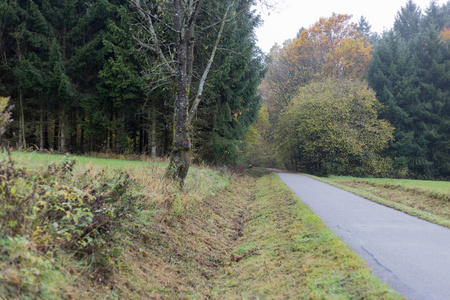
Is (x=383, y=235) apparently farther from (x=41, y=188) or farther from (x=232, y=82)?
(x=232, y=82)

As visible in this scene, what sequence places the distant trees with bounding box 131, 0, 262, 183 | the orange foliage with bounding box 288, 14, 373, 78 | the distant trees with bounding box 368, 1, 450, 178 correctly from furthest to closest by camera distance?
the orange foliage with bounding box 288, 14, 373, 78 → the distant trees with bounding box 368, 1, 450, 178 → the distant trees with bounding box 131, 0, 262, 183

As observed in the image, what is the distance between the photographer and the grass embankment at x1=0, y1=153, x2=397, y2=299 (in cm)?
293

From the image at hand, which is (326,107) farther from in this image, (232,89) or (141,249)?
(141,249)

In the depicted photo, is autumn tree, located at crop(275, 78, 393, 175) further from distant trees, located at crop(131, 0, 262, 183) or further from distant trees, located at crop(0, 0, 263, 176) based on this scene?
distant trees, located at crop(0, 0, 263, 176)

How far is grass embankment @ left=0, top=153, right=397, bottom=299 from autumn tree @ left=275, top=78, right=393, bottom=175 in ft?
69.3

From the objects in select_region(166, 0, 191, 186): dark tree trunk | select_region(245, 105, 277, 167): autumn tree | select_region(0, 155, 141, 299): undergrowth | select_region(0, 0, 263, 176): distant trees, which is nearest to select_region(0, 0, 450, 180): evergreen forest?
select_region(0, 0, 263, 176): distant trees

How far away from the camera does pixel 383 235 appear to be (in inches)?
221

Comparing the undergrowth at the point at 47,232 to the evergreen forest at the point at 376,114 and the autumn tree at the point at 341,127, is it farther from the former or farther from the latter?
the autumn tree at the point at 341,127

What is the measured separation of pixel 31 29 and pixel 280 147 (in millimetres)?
24677

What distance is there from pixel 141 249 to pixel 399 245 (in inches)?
180

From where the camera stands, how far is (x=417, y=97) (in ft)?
98.7

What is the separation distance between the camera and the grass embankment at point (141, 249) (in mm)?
2930

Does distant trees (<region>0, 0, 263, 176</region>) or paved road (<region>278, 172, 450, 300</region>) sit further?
distant trees (<region>0, 0, 263, 176</region>)

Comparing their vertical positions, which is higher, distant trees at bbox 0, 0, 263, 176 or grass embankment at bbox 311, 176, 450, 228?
distant trees at bbox 0, 0, 263, 176
